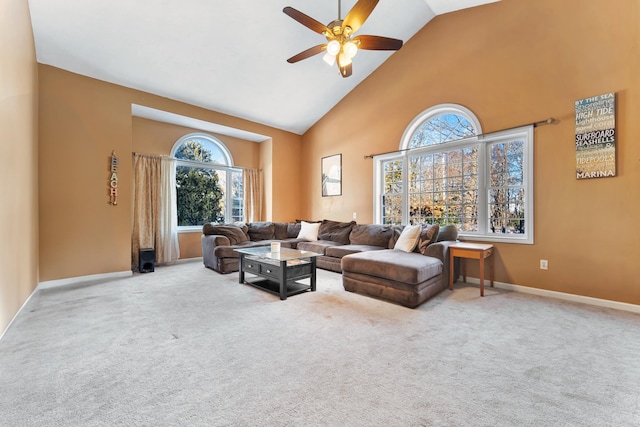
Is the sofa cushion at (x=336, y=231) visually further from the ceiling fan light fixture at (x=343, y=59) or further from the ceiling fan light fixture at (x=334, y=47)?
the ceiling fan light fixture at (x=334, y=47)

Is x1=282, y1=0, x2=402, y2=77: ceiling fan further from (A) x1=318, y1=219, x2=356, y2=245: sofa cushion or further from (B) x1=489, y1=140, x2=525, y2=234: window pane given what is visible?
(A) x1=318, y1=219, x2=356, y2=245: sofa cushion

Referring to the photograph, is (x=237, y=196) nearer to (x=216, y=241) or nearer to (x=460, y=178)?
(x=216, y=241)

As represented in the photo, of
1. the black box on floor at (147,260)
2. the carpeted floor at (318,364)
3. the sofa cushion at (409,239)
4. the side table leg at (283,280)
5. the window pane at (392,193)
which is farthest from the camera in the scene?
the window pane at (392,193)

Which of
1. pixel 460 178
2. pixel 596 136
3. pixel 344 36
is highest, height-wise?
pixel 344 36

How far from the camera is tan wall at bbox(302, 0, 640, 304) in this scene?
297cm

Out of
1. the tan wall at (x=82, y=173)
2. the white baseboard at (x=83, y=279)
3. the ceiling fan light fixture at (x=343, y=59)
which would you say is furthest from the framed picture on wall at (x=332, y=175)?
the white baseboard at (x=83, y=279)

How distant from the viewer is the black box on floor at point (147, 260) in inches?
185

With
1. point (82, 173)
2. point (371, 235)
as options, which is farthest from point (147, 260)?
point (371, 235)

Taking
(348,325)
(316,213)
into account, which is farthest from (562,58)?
(316,213)

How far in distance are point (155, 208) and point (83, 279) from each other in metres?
1.65

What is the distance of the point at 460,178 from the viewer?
435cm

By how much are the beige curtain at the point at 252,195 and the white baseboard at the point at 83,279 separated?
2.72 metres

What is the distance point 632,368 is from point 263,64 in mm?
5478

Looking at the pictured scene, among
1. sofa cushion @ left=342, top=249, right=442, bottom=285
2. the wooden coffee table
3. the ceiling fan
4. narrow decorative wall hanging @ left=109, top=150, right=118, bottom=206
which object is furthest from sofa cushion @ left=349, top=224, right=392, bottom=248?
narrow decorative wall hanging @ left=109, top=150, right=118, bottom=206
